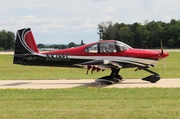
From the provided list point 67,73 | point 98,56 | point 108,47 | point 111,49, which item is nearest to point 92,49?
point 98,56

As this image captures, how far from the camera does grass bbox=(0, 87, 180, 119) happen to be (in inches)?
289

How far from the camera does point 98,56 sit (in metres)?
15.1

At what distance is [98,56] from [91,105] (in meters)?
6.69

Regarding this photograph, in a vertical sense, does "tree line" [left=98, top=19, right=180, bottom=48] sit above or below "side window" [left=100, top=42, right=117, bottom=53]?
above

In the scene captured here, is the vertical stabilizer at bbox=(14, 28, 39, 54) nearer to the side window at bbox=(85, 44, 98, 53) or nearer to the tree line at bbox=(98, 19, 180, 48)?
the side window at bbox=(85, 44, 98, 53)

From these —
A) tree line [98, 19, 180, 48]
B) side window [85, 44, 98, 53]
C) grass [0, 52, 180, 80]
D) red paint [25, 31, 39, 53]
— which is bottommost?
grass [0, 52, 180, 80]

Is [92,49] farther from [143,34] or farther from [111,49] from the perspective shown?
[143,34]

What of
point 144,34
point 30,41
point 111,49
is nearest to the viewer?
point 111,49

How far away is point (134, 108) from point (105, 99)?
1.63 meters

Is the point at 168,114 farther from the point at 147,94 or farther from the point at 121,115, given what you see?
the point at 147,94

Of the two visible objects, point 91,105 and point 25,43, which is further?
point 25,43

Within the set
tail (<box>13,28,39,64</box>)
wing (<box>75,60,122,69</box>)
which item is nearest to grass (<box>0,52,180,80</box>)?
tail (<box>13,28,39,64</box>)

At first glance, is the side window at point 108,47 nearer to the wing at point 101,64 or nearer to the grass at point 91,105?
the wing at point 101,64

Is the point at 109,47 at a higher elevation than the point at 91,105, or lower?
higher
